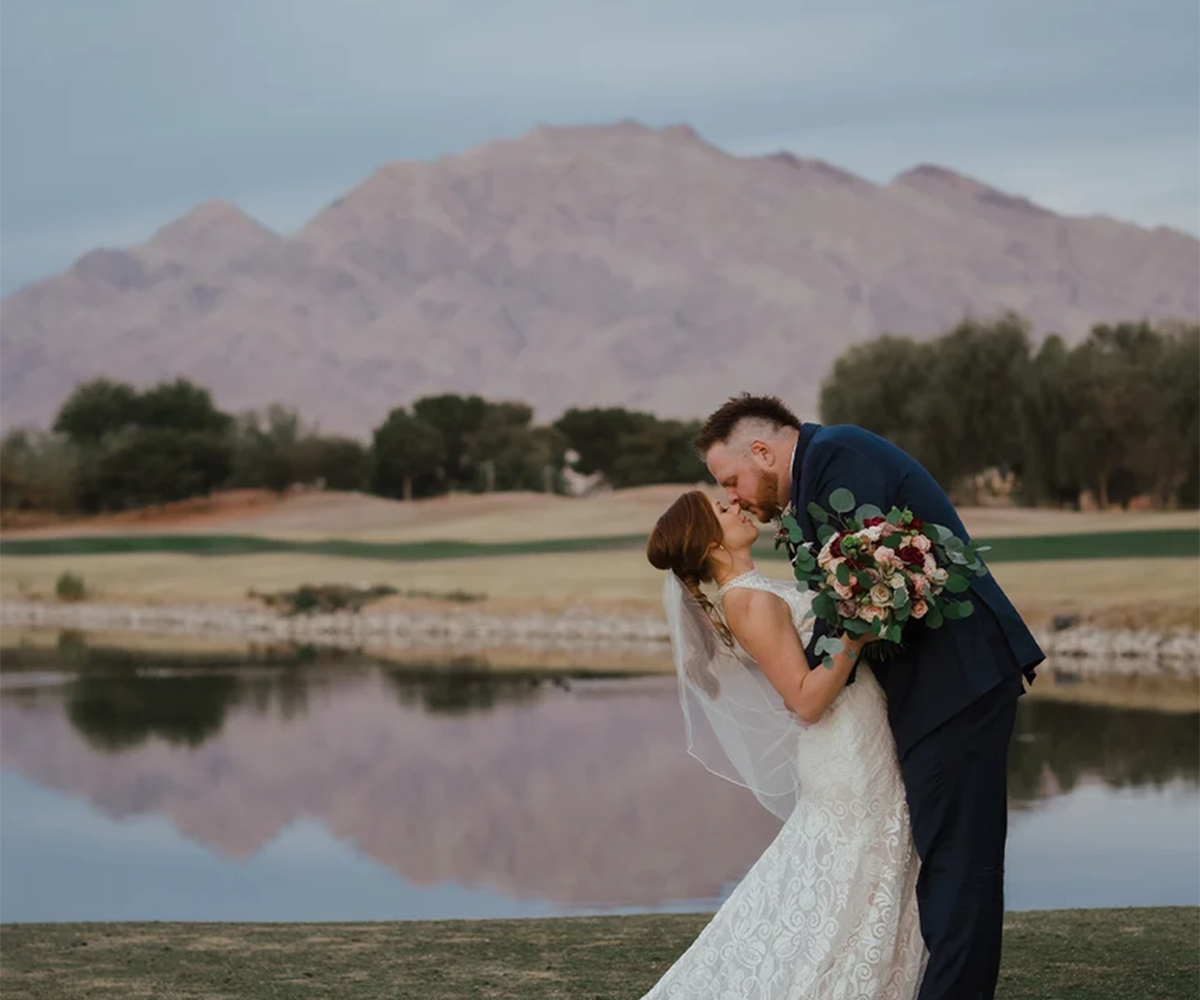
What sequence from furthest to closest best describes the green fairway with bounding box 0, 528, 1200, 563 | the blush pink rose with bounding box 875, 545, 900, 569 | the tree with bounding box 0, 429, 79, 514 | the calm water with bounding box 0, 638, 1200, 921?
the tree with bounding box 0, 429, 79, 514 → the green fairway with bounding box 0, 528, 1200, 563 → the calm water with bounding box 0, 638, 1200, 921 → the blush pink rose with bounding box 875, 545, 900, 569

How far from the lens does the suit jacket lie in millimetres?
4008

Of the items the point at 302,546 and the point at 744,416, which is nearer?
the point at 744,416

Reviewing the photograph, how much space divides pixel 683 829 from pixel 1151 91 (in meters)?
22.1

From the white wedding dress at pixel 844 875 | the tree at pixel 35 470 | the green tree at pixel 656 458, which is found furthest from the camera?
the tree at pixel 35 470

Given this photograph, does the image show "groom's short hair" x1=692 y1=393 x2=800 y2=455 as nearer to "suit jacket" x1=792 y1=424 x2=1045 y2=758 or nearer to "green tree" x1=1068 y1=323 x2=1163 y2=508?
"suit jacket" x1=792 y1=424 x2=1045 y2=758

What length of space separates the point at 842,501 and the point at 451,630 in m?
30.6

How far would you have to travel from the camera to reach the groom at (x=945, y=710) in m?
4.02

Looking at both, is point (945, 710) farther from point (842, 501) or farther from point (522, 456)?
point (522, 456)

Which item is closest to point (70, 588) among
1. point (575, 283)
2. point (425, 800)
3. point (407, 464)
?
point (407, 464)

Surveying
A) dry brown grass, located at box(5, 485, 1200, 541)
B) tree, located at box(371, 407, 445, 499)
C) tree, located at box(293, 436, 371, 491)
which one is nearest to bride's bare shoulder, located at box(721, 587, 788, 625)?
dry brown grass, located at box(5, 485, 1200, 541)

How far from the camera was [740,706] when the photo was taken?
4730 mm

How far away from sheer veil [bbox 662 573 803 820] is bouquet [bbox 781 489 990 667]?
25.2 inches

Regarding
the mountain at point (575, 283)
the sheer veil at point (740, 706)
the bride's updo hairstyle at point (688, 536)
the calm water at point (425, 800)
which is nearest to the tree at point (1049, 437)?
the mountain at point (575, 283)

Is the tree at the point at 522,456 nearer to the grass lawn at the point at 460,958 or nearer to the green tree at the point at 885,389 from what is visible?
the green tree at the point at 885,389
